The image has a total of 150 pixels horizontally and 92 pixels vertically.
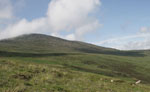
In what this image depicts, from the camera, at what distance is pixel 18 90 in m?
11.2

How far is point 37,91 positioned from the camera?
1168cm

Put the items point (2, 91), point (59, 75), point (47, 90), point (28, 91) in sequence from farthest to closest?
point (59, 75)
point (47, 90)
point (28, 91)
point (2, 91)

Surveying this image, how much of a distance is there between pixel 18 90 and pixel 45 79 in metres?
5.49

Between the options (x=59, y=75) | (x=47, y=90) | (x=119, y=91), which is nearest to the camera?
(x=47, y=90)

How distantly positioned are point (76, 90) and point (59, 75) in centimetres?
710

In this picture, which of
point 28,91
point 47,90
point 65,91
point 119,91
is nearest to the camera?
point 28,91

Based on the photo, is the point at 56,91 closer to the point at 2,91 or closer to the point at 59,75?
the point at 2,91

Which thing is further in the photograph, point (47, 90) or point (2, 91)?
point (47, 90)

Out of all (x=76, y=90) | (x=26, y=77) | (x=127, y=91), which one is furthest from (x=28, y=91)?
(x=127, y=91)

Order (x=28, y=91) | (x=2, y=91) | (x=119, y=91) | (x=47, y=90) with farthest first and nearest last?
(x=119, y=91), (x=47, y=90), (x=28, y=91), (x=2, y=91)

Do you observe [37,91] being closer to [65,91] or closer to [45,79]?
[65,91]

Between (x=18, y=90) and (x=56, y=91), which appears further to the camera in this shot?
(x=56, y=91)

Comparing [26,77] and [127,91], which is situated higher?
[26,77]

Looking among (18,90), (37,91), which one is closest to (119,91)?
(37,91)
